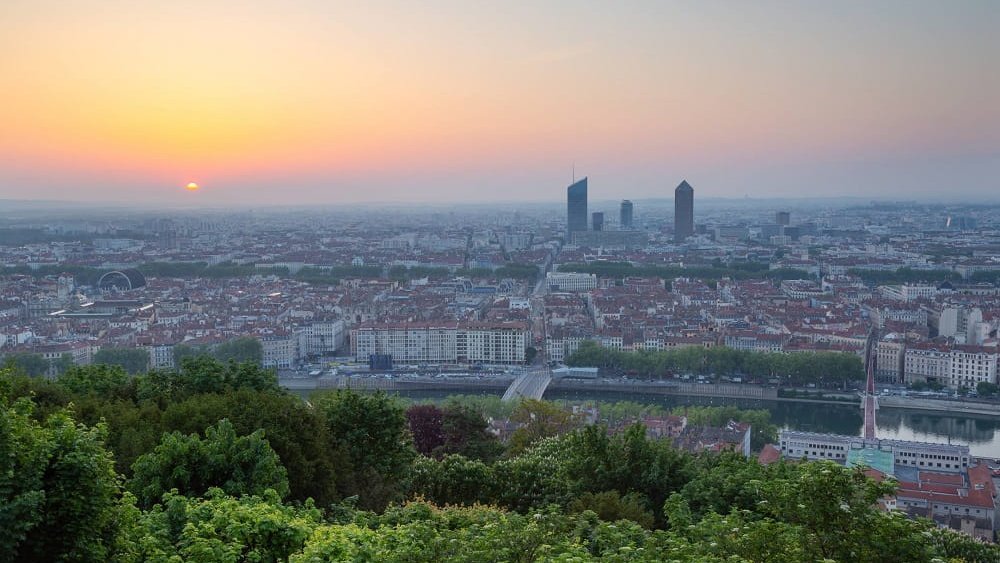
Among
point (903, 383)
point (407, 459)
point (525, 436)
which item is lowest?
point (903, 383)

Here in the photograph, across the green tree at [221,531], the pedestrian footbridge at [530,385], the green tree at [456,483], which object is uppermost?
the green tree at [221,531]

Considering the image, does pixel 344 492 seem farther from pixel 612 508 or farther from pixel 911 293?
pixel 911 293

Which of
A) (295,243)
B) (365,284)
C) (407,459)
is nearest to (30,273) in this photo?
(365,284)

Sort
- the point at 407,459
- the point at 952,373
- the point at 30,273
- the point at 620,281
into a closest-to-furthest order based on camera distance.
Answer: the point at 407,459, the point at 952,373, the point at 30,273, the point at 620,281

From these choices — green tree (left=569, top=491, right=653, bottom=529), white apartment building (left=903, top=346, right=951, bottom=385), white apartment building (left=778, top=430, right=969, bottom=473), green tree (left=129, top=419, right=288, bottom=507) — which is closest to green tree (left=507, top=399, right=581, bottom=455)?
white apartment building (left=778, top=430, right=969, bottom=473)

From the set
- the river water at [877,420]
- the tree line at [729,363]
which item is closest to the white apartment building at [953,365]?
the tree line at [729,363]

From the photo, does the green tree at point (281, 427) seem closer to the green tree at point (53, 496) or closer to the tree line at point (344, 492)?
the tree line at point (344, 492)

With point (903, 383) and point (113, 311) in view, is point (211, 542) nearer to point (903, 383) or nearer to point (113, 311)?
point (903, 383)
